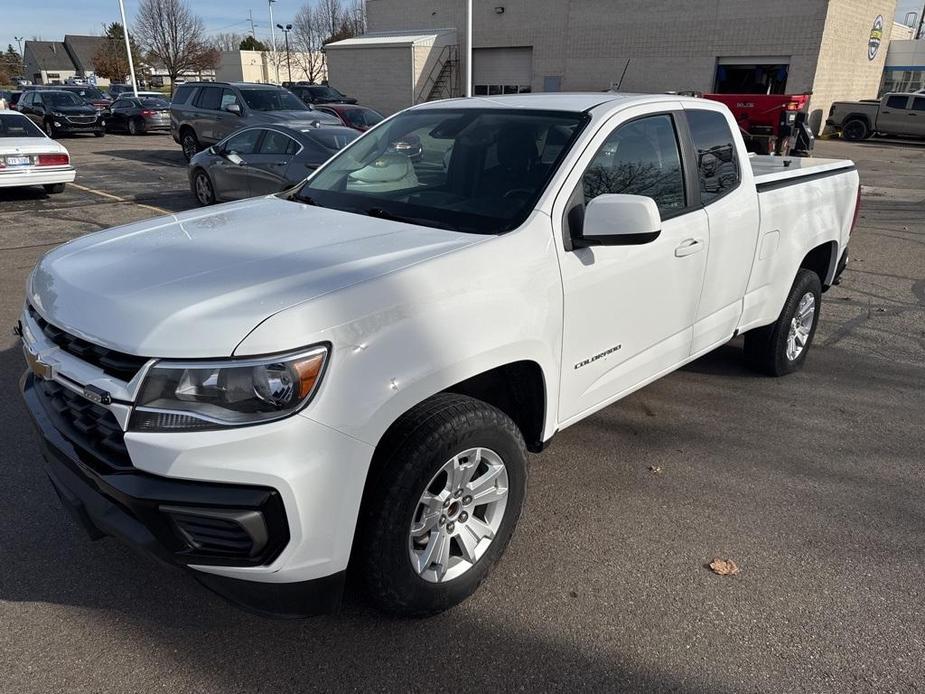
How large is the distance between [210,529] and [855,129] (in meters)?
31.1

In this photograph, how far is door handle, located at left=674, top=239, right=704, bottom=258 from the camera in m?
3.56

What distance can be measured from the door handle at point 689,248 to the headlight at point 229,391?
214 centimetres

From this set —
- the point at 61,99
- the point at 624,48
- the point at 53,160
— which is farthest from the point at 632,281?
the point at 624,48

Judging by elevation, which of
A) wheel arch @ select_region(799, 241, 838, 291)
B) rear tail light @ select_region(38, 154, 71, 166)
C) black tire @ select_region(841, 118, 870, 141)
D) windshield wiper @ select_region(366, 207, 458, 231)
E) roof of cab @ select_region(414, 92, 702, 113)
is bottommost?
black tire @ select_region(841, 118, 870, 141)

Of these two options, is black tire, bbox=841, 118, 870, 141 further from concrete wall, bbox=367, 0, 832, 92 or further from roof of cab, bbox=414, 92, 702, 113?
roof of cab, bbox=414, 92, 702, 113

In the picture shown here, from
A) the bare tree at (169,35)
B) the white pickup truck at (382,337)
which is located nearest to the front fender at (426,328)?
the white pickup truck at (382,337)

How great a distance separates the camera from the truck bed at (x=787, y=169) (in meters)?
4.45

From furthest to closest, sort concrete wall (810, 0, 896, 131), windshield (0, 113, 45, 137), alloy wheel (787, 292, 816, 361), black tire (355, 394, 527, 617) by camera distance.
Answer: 1. concrete wall (810, 0, 896, 131)
2. windshield (0, 113, 45, 137)
3. alloy wheel (787, 292, 816, 361)
4. black tire (355, 394, 527, 617)

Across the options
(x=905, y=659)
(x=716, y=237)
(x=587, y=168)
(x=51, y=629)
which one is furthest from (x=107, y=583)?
(x=716, y=237)

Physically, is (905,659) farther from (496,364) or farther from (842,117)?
(842,117)

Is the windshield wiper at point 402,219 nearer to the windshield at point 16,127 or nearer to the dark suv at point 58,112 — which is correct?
the windshield at point 16,127

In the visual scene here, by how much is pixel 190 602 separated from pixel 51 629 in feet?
1.59

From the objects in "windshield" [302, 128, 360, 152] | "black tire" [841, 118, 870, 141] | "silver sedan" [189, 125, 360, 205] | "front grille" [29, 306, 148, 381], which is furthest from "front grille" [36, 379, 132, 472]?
"black tire" [841, 118, 870, 141]

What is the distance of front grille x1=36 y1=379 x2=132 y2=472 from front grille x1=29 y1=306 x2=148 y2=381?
13 centimetres
